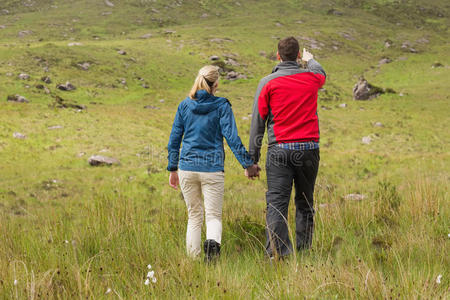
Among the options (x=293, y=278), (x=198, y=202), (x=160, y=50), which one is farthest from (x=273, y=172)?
(x=160, y=50)

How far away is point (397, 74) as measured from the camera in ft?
144

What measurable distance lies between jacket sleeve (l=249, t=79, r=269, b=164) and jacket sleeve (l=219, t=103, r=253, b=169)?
0.11 metres

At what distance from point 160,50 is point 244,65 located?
424 inches

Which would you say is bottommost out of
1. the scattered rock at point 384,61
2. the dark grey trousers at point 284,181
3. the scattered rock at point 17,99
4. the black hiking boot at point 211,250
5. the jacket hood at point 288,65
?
the scattered rock at point 17,99

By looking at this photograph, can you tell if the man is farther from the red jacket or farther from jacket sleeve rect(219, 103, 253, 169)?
jacket sleeve rect(219, 103, 253, 169)

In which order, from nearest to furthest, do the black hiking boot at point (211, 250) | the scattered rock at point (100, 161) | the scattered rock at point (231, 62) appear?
the black hiking boot at point (211, 250) < the scattered rock at point (100, 161) < the scattered rock at point (231, 62)

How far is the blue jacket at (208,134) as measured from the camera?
14.5ft

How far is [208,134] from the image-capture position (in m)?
4.47

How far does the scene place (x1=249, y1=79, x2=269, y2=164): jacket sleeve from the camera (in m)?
4.38

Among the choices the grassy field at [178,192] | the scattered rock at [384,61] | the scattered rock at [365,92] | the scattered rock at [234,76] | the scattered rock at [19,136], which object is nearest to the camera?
the grassy field at [178,192]

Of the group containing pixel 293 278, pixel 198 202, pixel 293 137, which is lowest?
pixel 198 202

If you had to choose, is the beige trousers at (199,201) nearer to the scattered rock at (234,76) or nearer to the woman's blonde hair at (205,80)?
the woman's blonde hair at (205,80)

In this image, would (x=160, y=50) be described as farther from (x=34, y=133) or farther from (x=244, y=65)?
(x=34, y=133)

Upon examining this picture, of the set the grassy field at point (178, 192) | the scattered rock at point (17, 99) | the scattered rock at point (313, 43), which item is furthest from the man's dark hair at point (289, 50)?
the scattered rock at point (313, 43)
